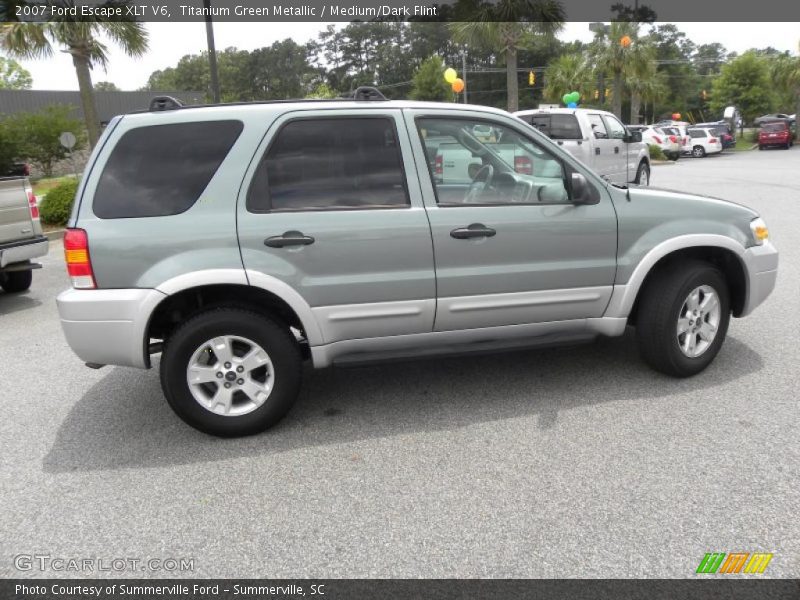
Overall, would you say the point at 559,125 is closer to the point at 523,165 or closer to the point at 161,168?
the point at 523,165

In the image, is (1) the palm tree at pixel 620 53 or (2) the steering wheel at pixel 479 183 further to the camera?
(1) the palm tree at pixel 620 53

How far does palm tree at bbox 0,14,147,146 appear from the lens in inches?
656

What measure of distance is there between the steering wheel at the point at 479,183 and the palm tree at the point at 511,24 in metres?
22.9

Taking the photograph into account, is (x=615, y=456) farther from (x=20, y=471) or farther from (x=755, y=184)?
(x=755, y=184)

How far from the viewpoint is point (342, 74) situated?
9700 cm

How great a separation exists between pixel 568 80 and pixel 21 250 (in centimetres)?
4784

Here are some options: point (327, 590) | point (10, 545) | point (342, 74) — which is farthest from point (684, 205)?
point (342, 74)

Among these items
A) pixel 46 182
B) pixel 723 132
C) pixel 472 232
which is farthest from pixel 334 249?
pixel 723 132

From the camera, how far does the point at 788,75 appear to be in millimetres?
44031

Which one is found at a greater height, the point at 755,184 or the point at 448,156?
the point at 448,156

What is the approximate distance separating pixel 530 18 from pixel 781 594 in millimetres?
26160

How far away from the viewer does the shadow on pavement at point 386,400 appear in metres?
3.70

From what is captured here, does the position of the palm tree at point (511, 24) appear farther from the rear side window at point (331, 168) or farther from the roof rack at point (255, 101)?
the rear side window at point (331, 168)

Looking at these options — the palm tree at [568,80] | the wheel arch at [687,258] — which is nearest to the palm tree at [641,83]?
the palm tree at [568,80]
